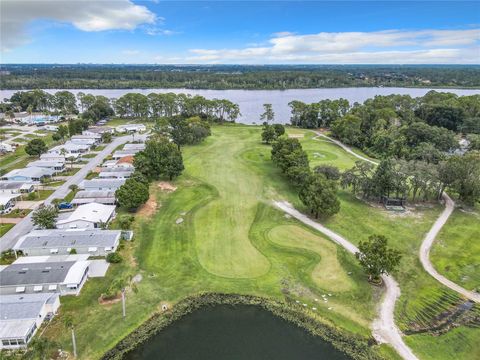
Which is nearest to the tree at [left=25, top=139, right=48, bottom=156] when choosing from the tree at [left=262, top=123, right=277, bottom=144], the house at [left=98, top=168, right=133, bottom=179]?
the house at [left=98, top=168, right=133, bottom=179]

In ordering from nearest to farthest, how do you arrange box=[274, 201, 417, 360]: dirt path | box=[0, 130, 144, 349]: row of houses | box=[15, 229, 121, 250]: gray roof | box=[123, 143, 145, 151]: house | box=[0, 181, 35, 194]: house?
box=[0, 130, 144, 349]: row of houses
box=[274, 201, 417, 360]: dirt path
box=[15, 229, 121, 250]: gray roof
box=[0, 181, 35, 194]: house
box=[123, 143, 145, 151]: house

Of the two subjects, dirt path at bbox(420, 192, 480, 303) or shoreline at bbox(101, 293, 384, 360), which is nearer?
shoreline at bbox(101, 293, 384, 360)

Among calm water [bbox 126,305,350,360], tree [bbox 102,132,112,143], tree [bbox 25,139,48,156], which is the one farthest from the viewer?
tree [bbox 102,132,112,143]

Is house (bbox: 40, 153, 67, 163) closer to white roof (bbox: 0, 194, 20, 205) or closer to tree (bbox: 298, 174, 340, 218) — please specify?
white roof (bbox: 0, 194, 20, 205)

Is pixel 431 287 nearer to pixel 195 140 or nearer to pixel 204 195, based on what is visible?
pixel 204 195

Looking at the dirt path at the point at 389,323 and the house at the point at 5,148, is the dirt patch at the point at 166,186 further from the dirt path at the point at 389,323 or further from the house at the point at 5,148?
the house at the point at 5,148

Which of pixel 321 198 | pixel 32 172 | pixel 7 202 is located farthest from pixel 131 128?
pixel 321 198
